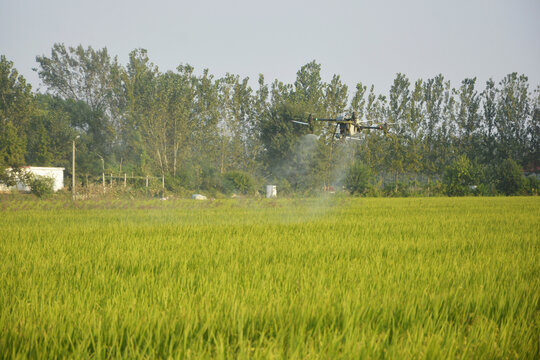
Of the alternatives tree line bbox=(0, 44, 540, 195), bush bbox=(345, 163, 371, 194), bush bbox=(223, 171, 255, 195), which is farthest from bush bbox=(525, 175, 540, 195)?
bush bbox=(223, 171, 255, 195)

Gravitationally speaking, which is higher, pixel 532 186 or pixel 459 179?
pixel 459 179

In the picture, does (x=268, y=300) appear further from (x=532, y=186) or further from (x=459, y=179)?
(x=532, y=186)

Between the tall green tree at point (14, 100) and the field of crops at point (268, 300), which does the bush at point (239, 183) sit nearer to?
the tall green tree at point (14, 100)

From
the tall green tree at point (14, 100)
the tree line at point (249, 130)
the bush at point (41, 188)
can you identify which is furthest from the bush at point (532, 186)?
the tall green tree at point (14, 100)

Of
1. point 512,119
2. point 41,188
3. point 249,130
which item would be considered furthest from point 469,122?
point 41,188

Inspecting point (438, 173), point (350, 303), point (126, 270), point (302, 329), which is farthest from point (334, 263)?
point (438, 173)

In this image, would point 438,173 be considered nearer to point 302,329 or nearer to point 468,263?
point 468,263

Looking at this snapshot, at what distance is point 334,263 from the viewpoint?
4.23 metres

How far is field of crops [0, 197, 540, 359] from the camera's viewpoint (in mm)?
1931

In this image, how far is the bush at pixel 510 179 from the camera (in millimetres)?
35812

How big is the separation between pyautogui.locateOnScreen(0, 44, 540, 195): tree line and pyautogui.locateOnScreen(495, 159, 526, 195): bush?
0.13 m

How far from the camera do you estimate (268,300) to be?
265 cm

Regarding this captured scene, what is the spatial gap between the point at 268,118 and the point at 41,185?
72.2 ft

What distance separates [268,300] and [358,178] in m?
31.0
